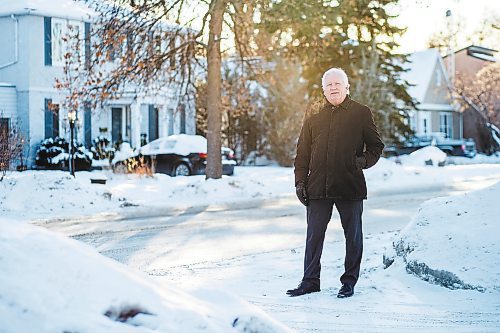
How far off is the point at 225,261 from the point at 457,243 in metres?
2.87

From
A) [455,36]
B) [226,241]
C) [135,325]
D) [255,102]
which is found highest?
[455,36]

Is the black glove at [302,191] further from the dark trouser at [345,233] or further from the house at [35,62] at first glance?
the house at [35,62]

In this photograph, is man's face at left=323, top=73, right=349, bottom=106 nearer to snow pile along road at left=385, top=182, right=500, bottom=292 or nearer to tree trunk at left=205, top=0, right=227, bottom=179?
snow pile along road at left=385, top=182, right=500, bottom=292

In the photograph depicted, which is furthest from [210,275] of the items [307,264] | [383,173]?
[383,173]

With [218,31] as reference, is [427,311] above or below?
below

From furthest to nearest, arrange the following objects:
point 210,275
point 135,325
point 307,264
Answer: point 210,275 < point 307,264 < point 135,325

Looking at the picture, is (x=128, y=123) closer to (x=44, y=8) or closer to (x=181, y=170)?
(x=44, y=8)

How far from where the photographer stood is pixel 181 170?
26516mm

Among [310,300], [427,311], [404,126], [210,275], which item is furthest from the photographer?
[404,126]

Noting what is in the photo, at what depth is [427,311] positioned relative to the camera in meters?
5.82

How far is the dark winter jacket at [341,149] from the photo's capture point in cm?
639

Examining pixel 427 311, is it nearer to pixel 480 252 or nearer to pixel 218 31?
pixel 480 252

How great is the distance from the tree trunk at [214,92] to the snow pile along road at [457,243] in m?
11.7

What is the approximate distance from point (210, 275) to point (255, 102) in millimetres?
24707
